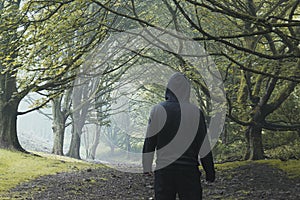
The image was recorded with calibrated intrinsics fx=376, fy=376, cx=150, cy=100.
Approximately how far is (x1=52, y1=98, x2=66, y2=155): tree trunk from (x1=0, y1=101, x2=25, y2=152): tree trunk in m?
6.02

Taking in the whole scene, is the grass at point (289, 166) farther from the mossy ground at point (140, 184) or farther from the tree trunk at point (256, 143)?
the tree trunk at point (256, 143)

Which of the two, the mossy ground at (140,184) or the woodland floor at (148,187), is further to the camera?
the mossy ground at (140,184)

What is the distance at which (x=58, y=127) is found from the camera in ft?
76.3

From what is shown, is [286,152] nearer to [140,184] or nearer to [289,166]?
[289,166]

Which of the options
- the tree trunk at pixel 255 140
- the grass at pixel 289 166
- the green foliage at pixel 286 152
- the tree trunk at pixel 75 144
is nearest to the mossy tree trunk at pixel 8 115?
the tree trunk at pixel 75 144

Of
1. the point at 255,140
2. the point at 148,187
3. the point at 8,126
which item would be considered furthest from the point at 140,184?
the point at 8,126

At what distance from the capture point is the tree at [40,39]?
347 inches

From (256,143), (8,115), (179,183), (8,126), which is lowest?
(179,183)

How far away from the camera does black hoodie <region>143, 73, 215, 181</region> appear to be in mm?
4094

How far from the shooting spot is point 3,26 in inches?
326

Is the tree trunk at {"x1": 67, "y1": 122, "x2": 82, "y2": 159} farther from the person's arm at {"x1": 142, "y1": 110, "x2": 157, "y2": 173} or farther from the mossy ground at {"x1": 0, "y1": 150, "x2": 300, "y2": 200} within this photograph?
the person's arm at {"x1": 142, "y1": 110, "x2": 157, "y2": 173}

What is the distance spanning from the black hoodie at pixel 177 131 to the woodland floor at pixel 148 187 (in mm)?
3612

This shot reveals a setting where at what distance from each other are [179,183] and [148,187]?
5.41 m

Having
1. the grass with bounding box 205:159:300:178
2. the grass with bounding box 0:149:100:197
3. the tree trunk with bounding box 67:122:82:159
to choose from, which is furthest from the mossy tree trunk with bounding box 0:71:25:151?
→ the grass with bounding box 205:159:300:178
